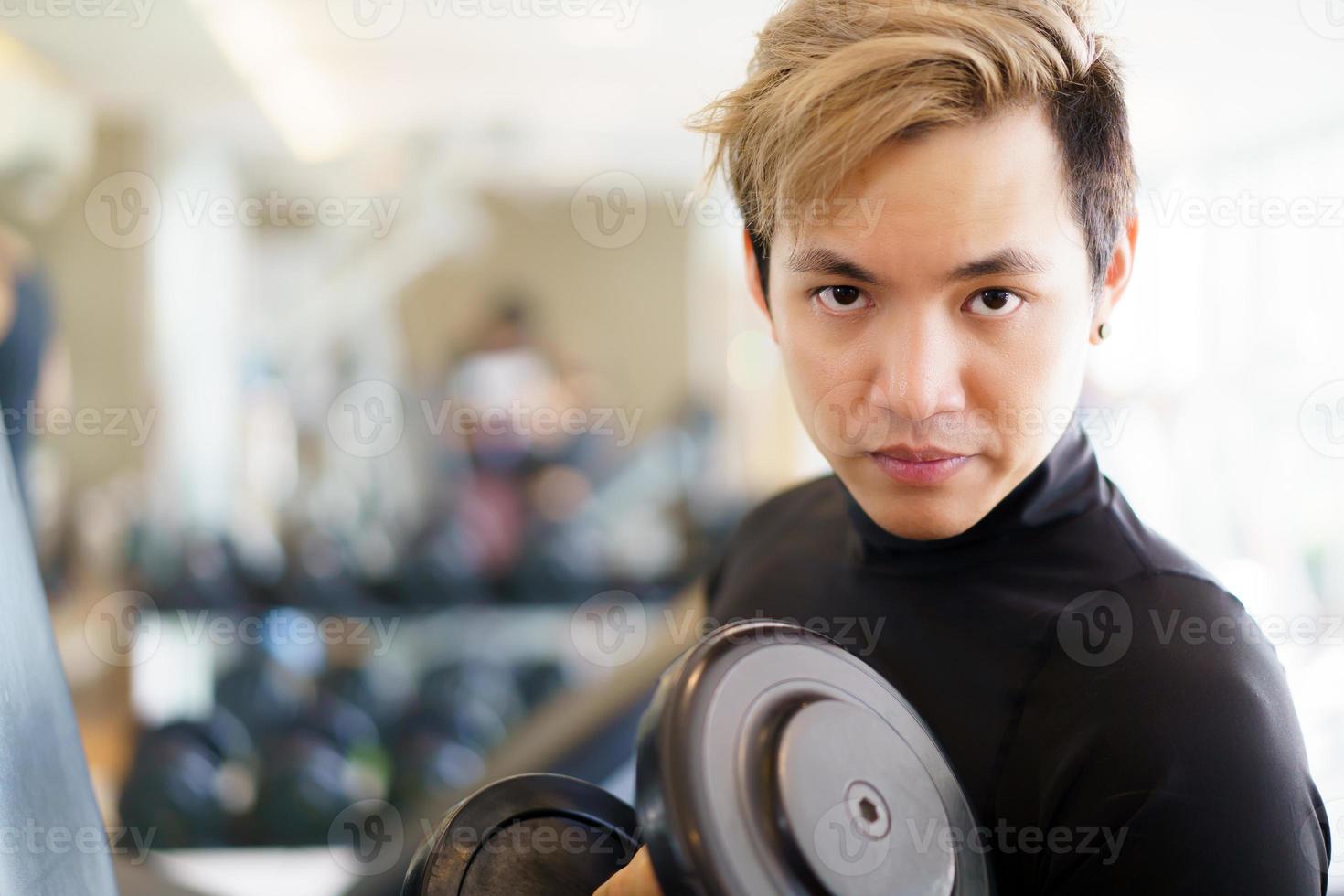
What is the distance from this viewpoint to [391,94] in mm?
4734

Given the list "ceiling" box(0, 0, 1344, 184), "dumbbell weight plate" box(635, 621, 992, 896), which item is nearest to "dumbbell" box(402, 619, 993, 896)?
"dumbbell weight plate" box(635, 621, 992, 896)

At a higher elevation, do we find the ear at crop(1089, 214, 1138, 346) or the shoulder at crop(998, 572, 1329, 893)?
the ear at crop(1089, 214, 1138, 346)

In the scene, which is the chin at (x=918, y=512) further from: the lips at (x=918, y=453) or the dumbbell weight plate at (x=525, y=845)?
the dumbbell weight plate at (x=525, y=845)

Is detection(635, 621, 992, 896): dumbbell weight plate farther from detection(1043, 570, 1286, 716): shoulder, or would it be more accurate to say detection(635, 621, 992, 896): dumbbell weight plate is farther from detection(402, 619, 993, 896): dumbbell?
detection(1043, 570, 1286, 716): shoulder

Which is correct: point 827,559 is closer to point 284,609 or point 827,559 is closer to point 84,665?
point 284,609

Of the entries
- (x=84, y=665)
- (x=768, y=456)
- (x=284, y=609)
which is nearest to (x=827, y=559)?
(x=284, y=609)

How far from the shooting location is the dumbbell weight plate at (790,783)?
41 cm

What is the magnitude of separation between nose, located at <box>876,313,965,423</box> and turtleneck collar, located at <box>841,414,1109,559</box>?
11cm

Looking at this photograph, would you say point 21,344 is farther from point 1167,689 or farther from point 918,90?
point 1167,689

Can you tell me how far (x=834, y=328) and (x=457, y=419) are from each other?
16.5 feet

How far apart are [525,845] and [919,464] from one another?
0.98 ft

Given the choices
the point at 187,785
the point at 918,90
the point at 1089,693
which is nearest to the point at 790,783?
the point at 1089,693

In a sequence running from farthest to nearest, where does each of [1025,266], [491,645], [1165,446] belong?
[1165,446] < [491,645] < [1025,266]

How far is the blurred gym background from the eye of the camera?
7.43ft
